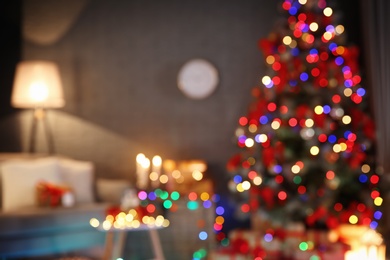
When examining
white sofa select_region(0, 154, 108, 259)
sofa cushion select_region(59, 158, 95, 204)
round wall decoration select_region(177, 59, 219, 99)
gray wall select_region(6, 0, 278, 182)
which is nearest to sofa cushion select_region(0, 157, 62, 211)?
white sofa select_region(0, 154, 108, 259)

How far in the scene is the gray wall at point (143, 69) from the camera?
21.6ft

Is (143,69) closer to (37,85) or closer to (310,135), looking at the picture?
(37,85)

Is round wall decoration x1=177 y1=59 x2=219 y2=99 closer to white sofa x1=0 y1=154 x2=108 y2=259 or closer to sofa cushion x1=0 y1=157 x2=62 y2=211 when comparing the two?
white sofa x1=0 y1=154 x2=108 y2=259

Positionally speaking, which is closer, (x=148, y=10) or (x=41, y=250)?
(x=41, y=250)

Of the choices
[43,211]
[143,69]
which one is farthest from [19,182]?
[143,69]

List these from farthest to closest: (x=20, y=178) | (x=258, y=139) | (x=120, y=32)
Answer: (x=120, y=32) → (x=258, y=139) → (x=20, y=178)

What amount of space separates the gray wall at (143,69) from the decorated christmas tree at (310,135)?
0.42 m

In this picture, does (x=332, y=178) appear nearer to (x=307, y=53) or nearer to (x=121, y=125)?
(x=307, y=53)

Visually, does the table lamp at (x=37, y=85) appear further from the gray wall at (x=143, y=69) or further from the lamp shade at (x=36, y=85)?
the gray wall at (x=143, y=69)

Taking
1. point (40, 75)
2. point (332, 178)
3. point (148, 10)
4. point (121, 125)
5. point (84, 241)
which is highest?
point (148, 10)

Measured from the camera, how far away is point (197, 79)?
6629 mm

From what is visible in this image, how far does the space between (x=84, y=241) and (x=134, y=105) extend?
169 centimetres

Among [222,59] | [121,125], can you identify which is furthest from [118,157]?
[222,59]

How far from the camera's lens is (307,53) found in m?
6.13
